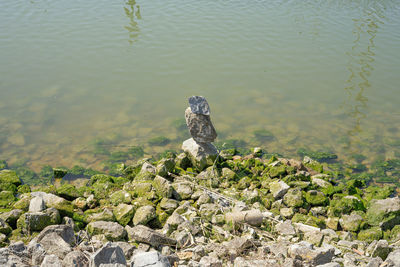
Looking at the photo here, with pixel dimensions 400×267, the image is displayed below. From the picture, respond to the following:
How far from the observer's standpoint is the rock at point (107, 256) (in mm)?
3719

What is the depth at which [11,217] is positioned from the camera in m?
5.57

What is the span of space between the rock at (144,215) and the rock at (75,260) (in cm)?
153

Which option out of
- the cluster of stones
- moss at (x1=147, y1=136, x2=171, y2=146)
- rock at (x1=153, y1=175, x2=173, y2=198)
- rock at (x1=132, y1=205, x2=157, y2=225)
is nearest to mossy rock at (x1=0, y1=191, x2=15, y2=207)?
the cluster of stones

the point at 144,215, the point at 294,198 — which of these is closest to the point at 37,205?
the point at 144,215

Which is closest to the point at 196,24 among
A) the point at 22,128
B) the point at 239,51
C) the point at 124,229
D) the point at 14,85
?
the point at 239,51

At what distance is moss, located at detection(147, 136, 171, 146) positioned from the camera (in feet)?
Result: 30.4

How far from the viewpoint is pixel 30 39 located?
46.6 feet

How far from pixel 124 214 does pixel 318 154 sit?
506cm

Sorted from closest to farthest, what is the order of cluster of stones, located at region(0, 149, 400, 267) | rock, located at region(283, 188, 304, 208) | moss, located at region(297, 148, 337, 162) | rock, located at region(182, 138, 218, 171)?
1. cluster of stones, located at region(0, 149, 400, 267)
2. rock, located at region(283, 188, 304, 208)
3. rock, located at region(182, 138, 218, 171)
4. moss, located at region(297, 148, 337, 162)

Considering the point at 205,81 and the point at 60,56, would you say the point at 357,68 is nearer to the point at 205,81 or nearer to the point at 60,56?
the point at 205,81

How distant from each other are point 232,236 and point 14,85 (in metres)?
9.11

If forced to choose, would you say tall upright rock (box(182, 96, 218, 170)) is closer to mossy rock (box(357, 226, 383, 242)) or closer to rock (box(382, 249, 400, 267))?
mossy rock (box(357, 226, 383, 242))

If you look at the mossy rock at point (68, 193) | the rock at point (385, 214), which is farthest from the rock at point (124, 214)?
the rock at point (385, 214)

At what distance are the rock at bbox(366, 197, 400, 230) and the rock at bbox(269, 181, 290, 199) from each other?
1.37m
